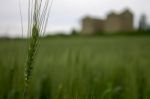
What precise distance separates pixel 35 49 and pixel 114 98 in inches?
53.1

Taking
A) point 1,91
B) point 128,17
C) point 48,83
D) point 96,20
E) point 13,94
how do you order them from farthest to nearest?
point 96,20 < point 128,17 < point 48,83 < point 13,94 < point 1,91

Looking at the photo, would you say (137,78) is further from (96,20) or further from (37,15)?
(96,20)

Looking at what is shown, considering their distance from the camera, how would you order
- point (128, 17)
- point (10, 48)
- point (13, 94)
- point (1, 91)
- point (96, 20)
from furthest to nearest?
point (96, 20) → point (128, 17) → point (10, 48) → point (13, 94) → point (1, 91)

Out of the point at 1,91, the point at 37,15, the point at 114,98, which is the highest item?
the point at 37,15

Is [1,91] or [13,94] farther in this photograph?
[13,94]

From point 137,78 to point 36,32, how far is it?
1429 millimetres

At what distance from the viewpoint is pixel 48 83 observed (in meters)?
2.46

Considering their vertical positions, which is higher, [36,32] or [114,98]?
[36,32]

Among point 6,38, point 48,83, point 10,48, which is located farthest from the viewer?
point 10,48

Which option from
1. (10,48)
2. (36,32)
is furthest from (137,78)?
(36,32)

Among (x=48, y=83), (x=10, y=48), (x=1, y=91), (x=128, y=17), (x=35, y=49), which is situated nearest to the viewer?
(x=35, y=49)

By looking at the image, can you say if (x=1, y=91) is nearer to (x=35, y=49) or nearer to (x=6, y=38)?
(x=6, y=38)

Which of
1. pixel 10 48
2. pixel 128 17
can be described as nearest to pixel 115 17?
pixel 128 17

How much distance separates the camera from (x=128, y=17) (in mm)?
47562
